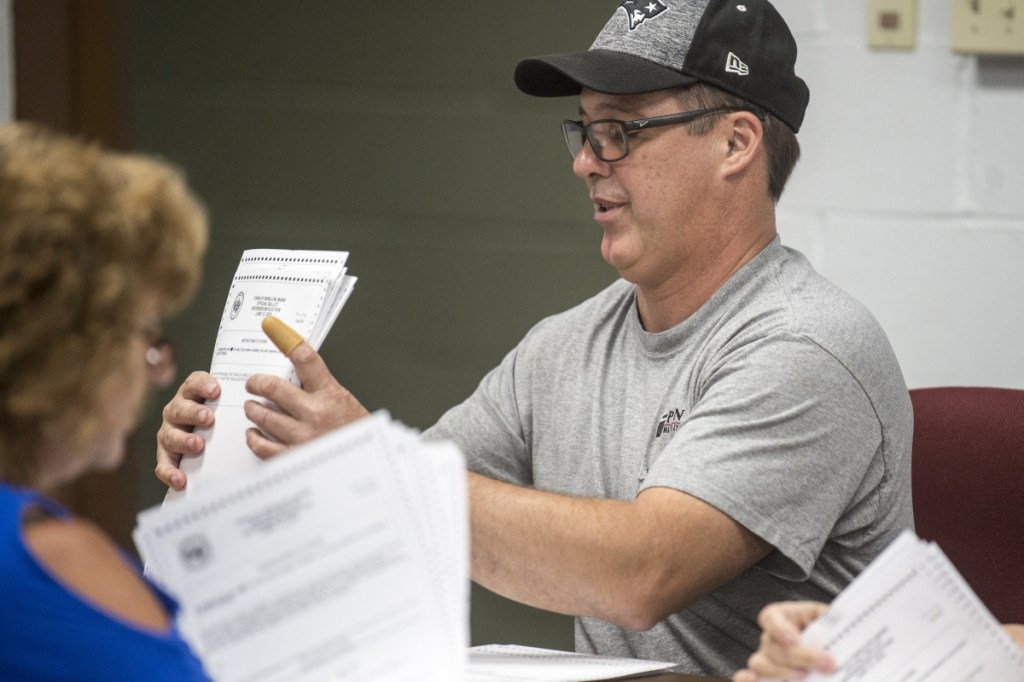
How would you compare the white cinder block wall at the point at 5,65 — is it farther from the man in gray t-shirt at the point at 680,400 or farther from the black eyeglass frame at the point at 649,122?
the black eyeglass frame at the point at 649,122

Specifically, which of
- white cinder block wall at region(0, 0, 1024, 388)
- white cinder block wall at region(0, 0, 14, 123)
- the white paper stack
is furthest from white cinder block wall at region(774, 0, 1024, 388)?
white cinder block wall at region(0, 0, 14, 123)

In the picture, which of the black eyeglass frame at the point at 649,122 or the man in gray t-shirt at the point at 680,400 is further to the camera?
the black eyeglass frame at the point at 649,122

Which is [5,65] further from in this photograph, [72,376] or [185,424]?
[72,376]

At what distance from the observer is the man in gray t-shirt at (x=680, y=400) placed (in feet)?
4.34

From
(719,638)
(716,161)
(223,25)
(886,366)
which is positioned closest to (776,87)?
(716,161)

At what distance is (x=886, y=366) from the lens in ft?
4.81

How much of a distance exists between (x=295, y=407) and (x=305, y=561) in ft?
1.66

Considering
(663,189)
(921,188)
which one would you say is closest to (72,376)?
(663,189)

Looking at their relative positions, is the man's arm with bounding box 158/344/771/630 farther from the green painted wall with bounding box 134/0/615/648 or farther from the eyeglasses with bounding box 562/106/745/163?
the green painted wall with bounding box 134/0/615/648

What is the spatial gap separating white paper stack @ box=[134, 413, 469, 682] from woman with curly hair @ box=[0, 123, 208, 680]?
0.22 ft

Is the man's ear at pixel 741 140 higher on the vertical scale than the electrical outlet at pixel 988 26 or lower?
lower

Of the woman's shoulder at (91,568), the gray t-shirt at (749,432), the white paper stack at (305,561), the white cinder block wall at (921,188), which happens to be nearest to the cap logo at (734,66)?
the gray t-shirt at (749,432)

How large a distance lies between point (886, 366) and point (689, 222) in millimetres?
315

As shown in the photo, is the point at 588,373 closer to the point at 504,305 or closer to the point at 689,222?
the point at 689,222
